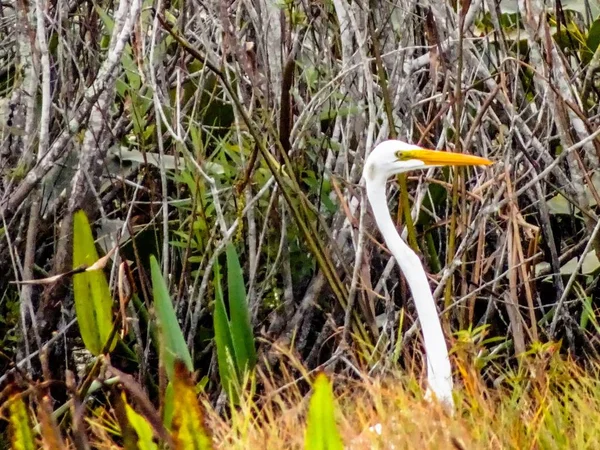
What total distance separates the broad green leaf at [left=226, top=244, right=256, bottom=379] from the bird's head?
290 millimetres

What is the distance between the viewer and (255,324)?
7.63 ft

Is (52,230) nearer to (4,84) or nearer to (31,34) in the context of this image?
(4,84)

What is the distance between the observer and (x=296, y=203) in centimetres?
191

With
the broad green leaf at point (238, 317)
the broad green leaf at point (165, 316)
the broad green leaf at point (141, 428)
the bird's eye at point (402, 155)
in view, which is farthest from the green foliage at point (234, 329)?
the broad green leaf at point (141, 428)

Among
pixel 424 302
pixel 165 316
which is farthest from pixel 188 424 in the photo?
pixel 424 302

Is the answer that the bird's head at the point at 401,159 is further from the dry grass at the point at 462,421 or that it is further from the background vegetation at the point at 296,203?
the dry grass at the point at 462,421

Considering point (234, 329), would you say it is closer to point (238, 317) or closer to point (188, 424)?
point (238, 317)

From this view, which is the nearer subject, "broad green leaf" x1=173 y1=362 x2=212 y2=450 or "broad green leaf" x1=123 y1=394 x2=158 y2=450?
"broad green leaf" x1=173 y1=362 x2=212 y2=450

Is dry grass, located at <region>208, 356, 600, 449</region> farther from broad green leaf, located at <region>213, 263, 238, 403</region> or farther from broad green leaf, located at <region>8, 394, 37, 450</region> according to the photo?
broad green leaf, located at <region>8, 394, 37, 450</region>

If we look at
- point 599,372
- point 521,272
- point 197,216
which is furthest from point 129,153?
point 599,372

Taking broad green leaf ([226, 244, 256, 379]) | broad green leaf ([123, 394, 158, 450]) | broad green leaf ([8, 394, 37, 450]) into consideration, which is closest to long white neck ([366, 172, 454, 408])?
broad green leaf ([226, 244, 256, 379])

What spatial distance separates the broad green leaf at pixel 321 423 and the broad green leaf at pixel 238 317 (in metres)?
0.75

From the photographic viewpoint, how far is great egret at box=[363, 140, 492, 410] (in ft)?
5.31

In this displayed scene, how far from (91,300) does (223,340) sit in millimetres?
303
